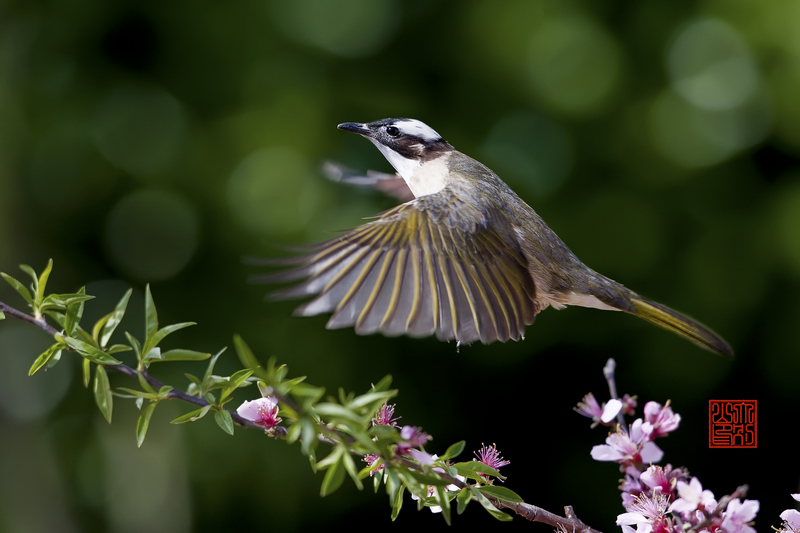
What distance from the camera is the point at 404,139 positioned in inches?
61.1

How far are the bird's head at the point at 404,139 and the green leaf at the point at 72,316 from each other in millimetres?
820

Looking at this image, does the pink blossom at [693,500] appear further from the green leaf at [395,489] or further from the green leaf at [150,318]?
the green leaf at [150,318]

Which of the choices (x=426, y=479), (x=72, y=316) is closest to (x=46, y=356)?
(x=72, y=316)

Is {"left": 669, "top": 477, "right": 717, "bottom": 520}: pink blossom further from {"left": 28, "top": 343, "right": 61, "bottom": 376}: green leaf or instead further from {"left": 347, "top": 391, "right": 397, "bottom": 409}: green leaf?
{"left": 28, "top": 343, "right": 61, "bottom": 376}: green leaf

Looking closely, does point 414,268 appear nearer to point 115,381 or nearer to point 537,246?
point 537,246

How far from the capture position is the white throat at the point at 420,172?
1496mm

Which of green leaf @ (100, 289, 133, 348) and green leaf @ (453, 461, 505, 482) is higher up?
green leaf @ (100, 289, 133, 348)

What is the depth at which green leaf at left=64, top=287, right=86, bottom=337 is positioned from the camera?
812 mm

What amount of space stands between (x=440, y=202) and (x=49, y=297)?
682mm

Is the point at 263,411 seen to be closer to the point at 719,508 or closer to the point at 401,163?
A: the point at 719,508

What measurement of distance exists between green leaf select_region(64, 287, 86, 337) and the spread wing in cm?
30

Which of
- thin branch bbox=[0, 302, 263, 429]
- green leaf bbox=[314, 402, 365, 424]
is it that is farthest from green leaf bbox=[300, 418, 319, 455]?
thin branch bbox=[0, 302, 263, 429]

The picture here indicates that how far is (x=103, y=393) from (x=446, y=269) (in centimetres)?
59

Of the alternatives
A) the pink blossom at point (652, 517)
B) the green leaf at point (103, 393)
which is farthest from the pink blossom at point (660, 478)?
the green leaf at point (103, 393)
